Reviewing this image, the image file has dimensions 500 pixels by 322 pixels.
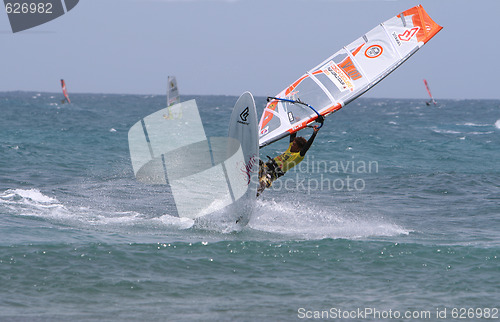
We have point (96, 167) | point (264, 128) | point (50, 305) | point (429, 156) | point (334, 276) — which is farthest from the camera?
point (429, 156)

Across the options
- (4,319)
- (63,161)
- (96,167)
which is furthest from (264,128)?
(63,161)

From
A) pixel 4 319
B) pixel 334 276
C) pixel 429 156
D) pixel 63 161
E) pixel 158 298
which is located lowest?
pixel 429 156

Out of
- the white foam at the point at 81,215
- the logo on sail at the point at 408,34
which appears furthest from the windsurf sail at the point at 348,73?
the white foam at the point at 81,215

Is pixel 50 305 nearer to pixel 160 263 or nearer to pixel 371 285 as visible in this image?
pixel 160 263

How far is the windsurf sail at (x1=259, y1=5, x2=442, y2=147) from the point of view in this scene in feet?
35.0

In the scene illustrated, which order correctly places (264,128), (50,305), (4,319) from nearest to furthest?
1. (4,319)
2. (50,305)
3. (264,128)

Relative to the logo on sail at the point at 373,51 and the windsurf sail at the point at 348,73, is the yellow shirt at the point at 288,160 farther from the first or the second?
the logo on sail at the point at 373,51

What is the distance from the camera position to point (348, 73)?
11.2 metres

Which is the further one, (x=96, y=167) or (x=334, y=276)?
(x=96, y=167)

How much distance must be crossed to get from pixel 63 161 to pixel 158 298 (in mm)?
12525

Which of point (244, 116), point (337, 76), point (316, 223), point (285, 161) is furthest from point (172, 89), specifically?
point (244, 116)

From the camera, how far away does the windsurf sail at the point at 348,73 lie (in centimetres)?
1066

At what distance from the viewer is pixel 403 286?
7082 millimetres

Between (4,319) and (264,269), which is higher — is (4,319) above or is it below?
above
